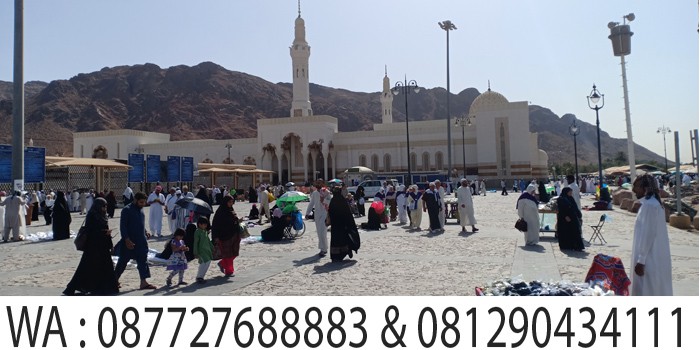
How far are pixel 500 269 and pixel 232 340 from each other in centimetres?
487

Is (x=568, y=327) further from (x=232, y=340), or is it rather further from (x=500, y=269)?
(x=500, y=269)

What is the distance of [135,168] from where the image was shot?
2641 cm

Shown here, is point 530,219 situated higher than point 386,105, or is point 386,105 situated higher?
point 386,105

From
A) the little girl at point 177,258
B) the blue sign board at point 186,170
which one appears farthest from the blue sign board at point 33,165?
the little girl at point 177,258

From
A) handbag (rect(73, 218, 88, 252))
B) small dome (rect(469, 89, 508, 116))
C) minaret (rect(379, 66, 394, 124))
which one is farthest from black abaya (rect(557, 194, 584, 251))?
minaret (rect(379, 66, 394, 124))

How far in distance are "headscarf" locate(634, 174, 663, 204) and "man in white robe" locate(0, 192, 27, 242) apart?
44.5 ft

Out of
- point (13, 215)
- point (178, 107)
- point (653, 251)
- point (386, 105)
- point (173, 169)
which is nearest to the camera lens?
point (653, 251)

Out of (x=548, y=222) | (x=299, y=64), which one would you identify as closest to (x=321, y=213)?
(x=548, y=222)

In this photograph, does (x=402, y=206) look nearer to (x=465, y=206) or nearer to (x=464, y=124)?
(x=465, y=206)

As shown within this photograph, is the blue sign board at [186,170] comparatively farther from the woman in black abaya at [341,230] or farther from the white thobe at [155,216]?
the woman in black abaya at [341,230]

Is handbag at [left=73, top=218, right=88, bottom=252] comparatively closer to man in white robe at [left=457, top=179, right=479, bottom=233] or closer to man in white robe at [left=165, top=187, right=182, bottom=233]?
man in white robe at [left=165, top=187, right=182, bottom=233]

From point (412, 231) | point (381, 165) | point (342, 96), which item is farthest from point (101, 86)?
point (412, 231)

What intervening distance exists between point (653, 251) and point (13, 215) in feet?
45.8

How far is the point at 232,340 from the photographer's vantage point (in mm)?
3953
